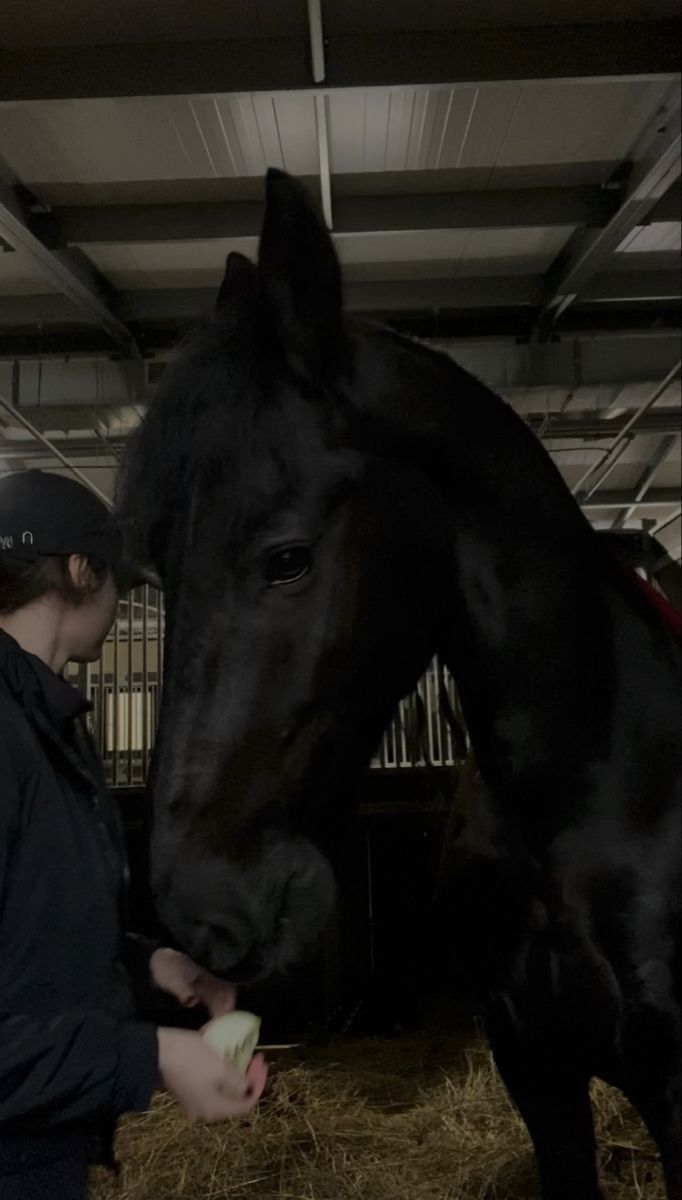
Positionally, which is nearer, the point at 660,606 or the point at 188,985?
the point at 188,985

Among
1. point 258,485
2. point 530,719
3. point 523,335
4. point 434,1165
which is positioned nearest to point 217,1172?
point 434,1165

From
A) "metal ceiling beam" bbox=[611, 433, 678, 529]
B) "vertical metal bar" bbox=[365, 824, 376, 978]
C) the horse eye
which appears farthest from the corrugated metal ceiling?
"metal ceiling beam" bbox=[611, 433, 678, 529]

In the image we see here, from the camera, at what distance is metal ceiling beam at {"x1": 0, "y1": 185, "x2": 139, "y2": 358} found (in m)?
3.35

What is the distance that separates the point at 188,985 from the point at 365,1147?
75.5 inches

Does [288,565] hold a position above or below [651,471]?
below

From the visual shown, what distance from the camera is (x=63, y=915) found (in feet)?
3.96

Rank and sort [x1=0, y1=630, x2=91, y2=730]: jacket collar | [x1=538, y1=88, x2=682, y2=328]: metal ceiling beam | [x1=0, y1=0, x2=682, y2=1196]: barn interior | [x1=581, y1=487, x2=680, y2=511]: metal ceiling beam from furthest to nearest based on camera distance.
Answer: [x1=581, y1=487, x2=680, y2=511]: metal ceiling beam < [x1=538, y1=88, x2=682, y2=328]: metal ceiling beam < [x1=0, y1=0, x2=682, y2=1196]: barn interior < [x1=0, y1=630, x2=91, y2=730]: jacket collar

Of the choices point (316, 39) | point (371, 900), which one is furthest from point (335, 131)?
point (371, 900)

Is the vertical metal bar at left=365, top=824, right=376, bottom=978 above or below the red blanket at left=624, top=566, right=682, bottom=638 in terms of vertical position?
below

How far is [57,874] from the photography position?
1212mm

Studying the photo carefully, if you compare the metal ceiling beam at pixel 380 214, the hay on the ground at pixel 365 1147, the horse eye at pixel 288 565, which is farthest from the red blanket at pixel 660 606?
the metal ceiling beam at pixel 380 214

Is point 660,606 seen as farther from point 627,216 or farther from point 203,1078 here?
point 627,216

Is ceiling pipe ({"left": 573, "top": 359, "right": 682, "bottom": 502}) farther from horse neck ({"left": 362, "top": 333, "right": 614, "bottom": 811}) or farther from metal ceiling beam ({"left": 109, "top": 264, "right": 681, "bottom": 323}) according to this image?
horse neck ({"left": 362, "top": 333, "right": 614, "bottom": 811})

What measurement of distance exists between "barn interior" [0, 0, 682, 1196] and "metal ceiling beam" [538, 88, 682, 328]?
0.01 meters
